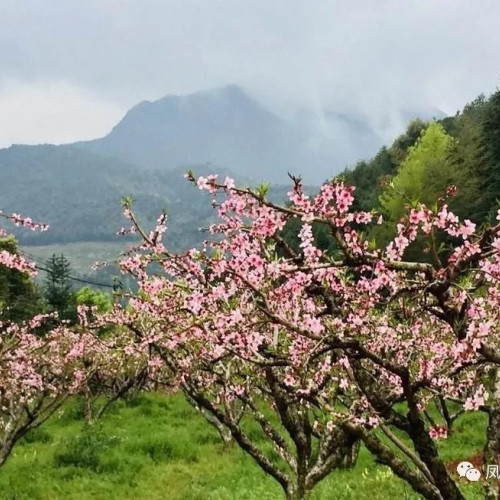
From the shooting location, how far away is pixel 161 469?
65.5 feet

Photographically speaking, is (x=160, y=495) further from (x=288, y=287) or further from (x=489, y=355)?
(x=489, y=355)

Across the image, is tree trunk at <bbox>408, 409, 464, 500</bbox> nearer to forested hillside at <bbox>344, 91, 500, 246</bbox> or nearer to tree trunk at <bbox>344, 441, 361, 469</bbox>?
tree trunk at <bbox>344, 441, 361, 469</bbox>

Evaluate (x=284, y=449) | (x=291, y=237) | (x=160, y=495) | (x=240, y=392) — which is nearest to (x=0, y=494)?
→ (x=160, y=495)

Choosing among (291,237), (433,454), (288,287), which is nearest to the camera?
(433,454)

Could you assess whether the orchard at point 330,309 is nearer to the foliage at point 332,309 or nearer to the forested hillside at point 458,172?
the foliage at point 332,309

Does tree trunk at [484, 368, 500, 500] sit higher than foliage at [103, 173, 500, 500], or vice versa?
foliage at [103, 173, 500, 500]

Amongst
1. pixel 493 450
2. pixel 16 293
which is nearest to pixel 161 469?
pixel 493 450

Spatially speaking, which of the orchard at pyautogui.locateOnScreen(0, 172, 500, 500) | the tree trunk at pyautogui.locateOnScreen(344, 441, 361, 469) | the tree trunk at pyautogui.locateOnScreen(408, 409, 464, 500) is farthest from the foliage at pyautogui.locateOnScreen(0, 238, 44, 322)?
the tree trunk at pyautogui.locateOnScreen(408, 409, 464, 500)

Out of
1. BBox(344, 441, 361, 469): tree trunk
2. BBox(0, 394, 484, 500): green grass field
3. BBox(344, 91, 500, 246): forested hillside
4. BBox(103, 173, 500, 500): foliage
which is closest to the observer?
BBox(103, 173, 500, 500): foliage

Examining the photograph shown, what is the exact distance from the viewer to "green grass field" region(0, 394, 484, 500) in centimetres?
1496

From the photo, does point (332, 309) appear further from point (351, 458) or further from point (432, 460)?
point (351, 458)

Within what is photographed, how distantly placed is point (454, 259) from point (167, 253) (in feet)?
11.2

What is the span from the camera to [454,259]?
505 cm

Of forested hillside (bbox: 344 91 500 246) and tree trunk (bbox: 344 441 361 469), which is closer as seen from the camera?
tree trunk (bbox: 344 441 361 469)
